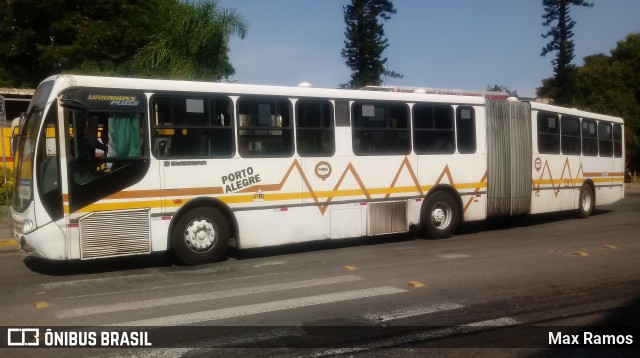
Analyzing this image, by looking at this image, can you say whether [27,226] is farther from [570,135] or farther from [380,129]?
[570,135]

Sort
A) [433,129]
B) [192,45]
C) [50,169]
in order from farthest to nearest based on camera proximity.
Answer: [192,45] < [433,129] < [50,169]

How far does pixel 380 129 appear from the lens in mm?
12398

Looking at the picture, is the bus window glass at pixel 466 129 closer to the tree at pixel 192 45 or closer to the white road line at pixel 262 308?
the white road line at pixel 262 308

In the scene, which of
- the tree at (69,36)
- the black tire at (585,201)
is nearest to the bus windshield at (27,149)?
the black tire at (585,201)

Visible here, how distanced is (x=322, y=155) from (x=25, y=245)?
5.17m

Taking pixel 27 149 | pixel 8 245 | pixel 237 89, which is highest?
pixel 237 89

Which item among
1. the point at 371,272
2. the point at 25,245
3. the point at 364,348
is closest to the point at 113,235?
the point at 25,245

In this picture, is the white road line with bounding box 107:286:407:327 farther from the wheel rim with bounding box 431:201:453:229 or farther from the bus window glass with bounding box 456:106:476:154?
the bus window glass with bounding box 456:106:476:154

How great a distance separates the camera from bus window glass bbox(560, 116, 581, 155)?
1633cm

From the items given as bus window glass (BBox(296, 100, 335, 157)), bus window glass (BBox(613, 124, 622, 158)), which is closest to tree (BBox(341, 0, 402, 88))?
bus window glass (BBox(613, 124, 622, 158))

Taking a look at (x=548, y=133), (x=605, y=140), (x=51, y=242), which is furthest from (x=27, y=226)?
(x=605, y=140)

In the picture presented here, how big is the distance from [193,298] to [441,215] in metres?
6.98

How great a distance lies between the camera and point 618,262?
10.1 metres

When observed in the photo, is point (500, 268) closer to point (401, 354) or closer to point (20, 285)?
point (401, 354)
